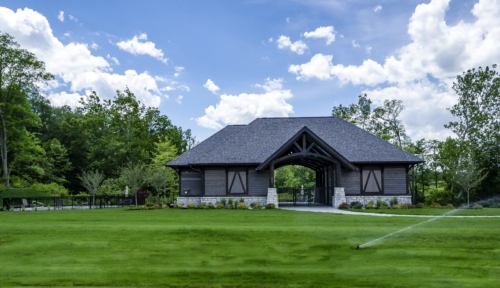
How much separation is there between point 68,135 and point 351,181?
40.4 metres

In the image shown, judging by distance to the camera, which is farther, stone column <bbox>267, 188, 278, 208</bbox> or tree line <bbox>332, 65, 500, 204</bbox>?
tree line <bbox>332, 65, 500, 204</bbox>

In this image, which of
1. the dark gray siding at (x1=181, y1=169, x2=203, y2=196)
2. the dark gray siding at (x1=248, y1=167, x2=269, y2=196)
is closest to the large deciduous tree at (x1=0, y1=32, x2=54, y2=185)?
the dark gray siding at (x1=181, y1=169, x2=203, y2=196)

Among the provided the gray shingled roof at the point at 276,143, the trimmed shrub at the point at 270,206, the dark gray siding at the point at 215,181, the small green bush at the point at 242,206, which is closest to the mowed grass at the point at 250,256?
the trimmed shrub at the point at 270,206

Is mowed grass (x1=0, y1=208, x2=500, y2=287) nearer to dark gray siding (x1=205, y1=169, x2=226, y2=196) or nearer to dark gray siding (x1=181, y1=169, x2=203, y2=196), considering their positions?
dark gray siding (x1=205, y1=169, x2=226, y2=196)

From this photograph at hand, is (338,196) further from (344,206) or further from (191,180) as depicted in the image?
(191,180)

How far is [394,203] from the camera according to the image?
77.6 ft

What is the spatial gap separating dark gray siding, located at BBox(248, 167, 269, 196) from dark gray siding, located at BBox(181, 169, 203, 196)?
13.5 ft

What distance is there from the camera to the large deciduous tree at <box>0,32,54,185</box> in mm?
37406

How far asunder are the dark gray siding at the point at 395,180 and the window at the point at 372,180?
1.70ft

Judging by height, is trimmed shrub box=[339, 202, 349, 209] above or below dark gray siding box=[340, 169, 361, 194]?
below

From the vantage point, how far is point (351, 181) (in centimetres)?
2520

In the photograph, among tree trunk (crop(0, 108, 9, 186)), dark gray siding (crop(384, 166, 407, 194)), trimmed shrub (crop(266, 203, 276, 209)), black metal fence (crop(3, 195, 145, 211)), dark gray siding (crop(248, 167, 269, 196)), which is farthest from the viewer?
tree trunk (crop(0, 108, 9, 186))

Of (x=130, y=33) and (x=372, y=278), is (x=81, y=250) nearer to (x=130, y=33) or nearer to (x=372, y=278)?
(x=372, y=278)

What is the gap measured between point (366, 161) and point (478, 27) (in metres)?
12.9
